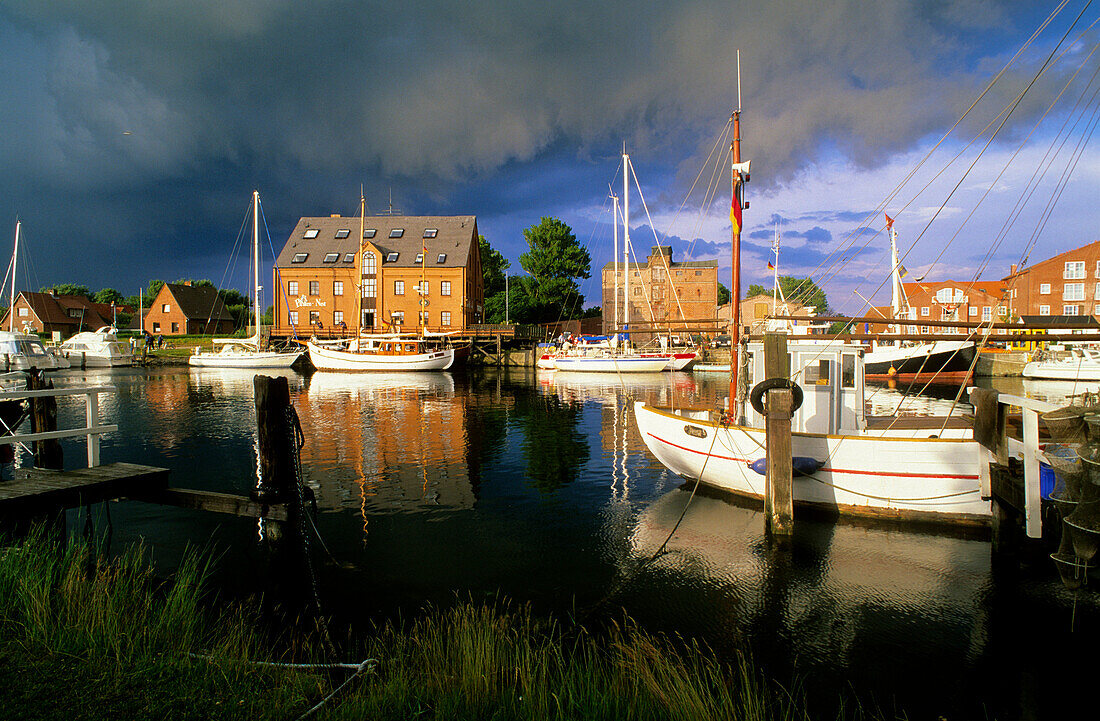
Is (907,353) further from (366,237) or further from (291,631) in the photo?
(366,237)

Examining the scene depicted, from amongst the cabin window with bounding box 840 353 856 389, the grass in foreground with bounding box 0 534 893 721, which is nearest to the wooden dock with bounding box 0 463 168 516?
the grass in foreground with bounding box 0 534 893 721

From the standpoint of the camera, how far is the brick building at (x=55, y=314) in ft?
267

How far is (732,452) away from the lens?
10875 mm

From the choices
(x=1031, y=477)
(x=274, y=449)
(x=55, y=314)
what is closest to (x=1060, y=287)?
(x=1031, y=477)

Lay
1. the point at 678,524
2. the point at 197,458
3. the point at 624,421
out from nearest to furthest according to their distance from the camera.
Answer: the point at 678,524, the point at 197,458, the point at 624,421

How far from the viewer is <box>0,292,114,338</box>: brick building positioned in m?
81.4

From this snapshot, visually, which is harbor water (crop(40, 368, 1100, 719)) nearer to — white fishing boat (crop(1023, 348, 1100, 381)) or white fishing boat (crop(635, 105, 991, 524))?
white fishing boat (crop(635, 105, 991, 524))

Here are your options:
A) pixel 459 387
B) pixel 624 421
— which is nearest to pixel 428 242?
pixel 459 387

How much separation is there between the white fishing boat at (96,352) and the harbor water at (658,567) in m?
46.8

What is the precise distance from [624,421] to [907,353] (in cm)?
2992

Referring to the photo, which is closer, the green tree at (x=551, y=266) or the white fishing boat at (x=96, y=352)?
the white fishing boat at (x=96, y=352)

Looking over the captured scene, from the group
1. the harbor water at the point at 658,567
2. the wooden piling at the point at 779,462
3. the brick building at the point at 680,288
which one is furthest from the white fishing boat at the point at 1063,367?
the wooden piling at the point at 779,462

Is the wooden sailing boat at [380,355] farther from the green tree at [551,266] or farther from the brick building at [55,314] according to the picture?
the brick building at [55,314]

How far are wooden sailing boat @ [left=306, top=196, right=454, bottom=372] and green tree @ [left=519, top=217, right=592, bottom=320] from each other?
2498cm
